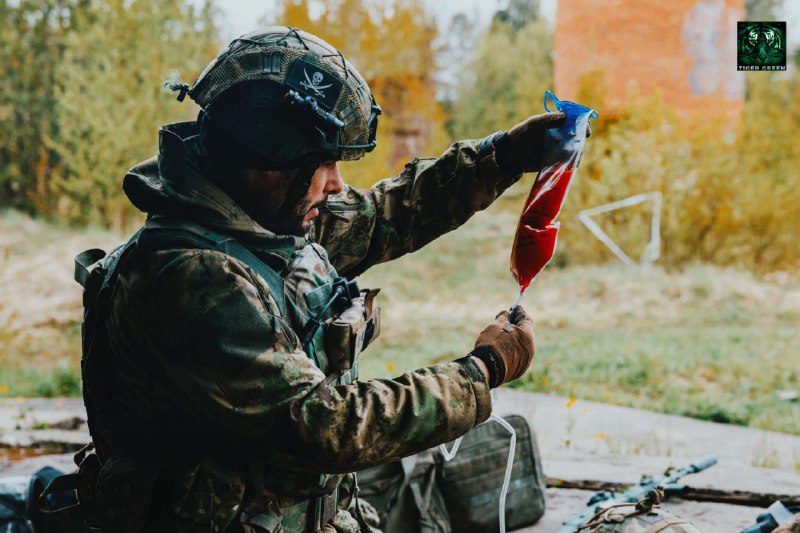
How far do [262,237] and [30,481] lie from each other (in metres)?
1.74

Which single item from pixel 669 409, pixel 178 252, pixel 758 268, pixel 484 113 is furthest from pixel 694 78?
pixel 178 252

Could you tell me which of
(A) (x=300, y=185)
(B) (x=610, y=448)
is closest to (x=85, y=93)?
(B) (x=610, y=448)

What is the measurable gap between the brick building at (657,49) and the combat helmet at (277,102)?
10.5 m

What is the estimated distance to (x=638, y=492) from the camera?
3.42 metres

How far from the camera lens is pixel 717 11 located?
39.2 feet

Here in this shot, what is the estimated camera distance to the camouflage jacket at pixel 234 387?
1888mm

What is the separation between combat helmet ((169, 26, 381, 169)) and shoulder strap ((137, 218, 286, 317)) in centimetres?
21

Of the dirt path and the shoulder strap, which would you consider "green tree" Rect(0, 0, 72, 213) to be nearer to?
the dirt path

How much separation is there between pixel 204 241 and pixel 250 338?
28 cm

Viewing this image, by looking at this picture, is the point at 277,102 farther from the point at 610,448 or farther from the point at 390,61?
→ the point at 390,61

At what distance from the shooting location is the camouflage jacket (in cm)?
189

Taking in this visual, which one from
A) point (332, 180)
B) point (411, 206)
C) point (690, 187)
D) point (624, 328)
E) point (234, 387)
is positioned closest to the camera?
point (234, 387)

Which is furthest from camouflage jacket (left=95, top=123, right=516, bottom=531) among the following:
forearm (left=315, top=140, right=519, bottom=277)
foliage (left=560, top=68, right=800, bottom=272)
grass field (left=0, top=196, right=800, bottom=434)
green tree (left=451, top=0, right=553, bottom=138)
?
green tree (left=451, top=0, right=553, bottom=138)

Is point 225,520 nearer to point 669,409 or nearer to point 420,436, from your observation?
point 420,436
